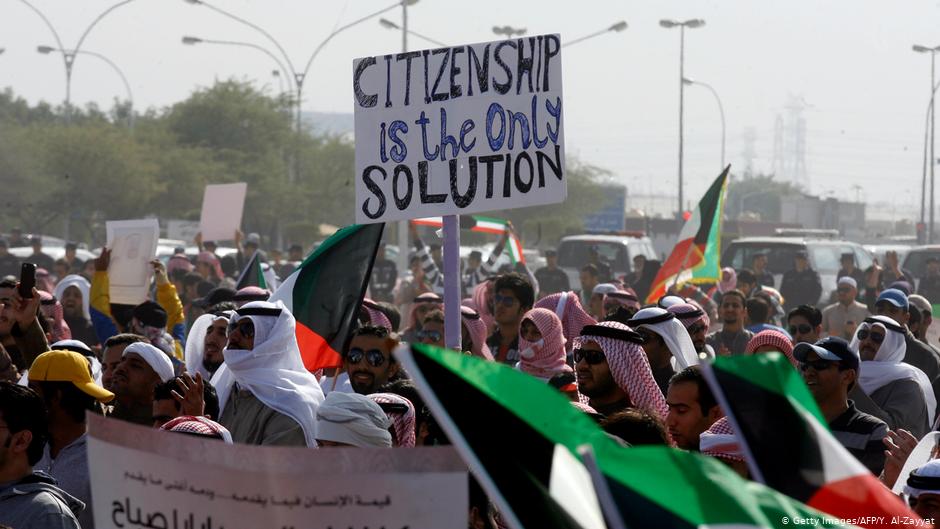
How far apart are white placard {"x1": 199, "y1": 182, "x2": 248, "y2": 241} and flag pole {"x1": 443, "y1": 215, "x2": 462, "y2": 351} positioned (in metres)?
10.8

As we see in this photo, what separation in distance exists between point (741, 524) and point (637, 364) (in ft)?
12.5

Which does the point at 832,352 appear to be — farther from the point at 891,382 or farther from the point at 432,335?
the point at 432,335

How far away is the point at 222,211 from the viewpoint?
56.1 ft

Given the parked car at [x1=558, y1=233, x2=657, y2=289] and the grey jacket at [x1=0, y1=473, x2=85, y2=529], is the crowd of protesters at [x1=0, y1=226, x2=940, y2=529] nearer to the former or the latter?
the grey jacket at [x1=0, y1=473, x2=85, y2=529]

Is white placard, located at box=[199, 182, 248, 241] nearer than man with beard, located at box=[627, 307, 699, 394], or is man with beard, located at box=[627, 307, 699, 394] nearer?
man with beard, located at box=[627, 307, 699, 394]

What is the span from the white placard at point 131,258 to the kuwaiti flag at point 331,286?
310cm

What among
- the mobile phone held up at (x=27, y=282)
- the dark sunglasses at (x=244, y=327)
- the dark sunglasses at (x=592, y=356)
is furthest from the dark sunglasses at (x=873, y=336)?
the mobile phone held up at (x=27, y=282)

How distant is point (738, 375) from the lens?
2.04 meters

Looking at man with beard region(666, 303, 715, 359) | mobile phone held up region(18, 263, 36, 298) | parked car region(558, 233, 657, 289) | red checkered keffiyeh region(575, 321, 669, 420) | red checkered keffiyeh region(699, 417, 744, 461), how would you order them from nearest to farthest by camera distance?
red checkered keffiyeh region(699, 417, 744, 461) < red checkered keffiyeh region(575, 321, 669, 420) < mobile phone held up region(18, 263, 36, 298) < man with beard region(666, 303, 715, 359) < parked car region(558, 233, 657, 289)

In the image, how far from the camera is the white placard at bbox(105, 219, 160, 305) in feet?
33.7

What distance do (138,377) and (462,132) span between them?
5.75 ft

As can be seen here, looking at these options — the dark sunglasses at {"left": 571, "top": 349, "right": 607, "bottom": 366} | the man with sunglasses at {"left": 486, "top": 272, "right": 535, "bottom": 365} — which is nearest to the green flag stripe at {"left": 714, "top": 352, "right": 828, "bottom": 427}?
the dark sunglasses at {"left": 571, "top": 349, "right": 607, "bottom": 366}

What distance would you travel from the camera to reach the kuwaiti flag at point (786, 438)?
204cm

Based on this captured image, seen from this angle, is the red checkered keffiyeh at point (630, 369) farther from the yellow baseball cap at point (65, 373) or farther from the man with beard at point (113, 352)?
the man with beard at point (113, 352)
